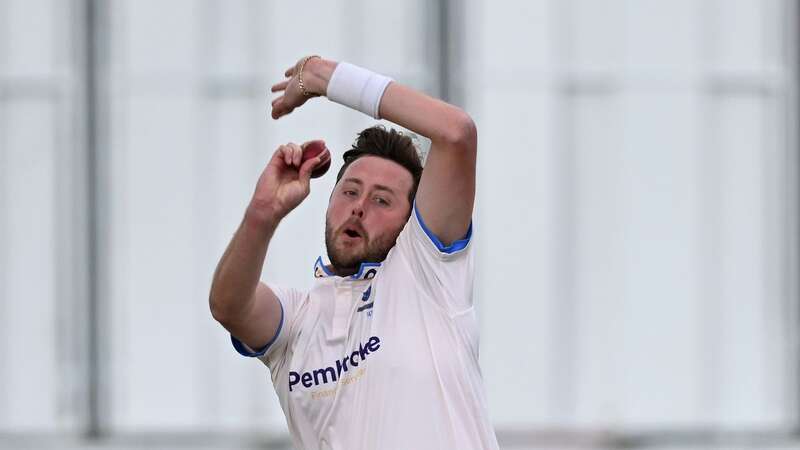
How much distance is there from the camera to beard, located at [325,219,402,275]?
2.56 metres

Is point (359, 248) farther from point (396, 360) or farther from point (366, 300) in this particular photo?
point (396, 360)

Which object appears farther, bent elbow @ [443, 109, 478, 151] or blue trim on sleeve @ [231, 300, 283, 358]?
blue trim on sleeve @ [231, 300, 283, 358]

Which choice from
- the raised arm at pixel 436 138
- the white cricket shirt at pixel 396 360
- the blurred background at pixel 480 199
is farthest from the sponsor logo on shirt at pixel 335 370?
the blurred background at pixel 480 199

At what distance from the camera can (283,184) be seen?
→ 7.97 ft

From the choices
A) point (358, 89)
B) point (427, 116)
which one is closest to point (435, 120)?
point (427, 116)

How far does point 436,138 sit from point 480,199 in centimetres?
465

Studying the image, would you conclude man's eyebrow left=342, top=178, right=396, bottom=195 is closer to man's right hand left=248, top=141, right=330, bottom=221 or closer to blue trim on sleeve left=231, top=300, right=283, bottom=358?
man's right hand left=248, top=141, right=330, bottom=221

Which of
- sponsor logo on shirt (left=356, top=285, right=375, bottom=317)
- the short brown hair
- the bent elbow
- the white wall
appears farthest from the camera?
the white wall

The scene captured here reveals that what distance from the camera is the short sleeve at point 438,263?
2.45 meters

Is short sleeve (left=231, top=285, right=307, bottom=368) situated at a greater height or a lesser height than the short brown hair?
lesser

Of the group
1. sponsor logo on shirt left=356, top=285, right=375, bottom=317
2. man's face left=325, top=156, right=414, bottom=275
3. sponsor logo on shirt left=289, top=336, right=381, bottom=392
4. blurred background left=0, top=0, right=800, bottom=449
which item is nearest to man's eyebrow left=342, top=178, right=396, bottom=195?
man's face left=325, top=156, right=414, bottom=275

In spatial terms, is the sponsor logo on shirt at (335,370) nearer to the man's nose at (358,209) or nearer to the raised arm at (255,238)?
the raised arm at (255,238)

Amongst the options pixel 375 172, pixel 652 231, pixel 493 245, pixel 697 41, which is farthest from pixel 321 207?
pixel 375 172

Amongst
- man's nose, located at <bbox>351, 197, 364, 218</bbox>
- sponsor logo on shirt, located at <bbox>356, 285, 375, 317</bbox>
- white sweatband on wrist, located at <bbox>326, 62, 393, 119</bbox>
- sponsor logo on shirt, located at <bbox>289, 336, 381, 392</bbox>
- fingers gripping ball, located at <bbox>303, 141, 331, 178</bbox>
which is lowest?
sponsor logo on shirt, located at <bbox>289, 336, 381, 392</bbox>
